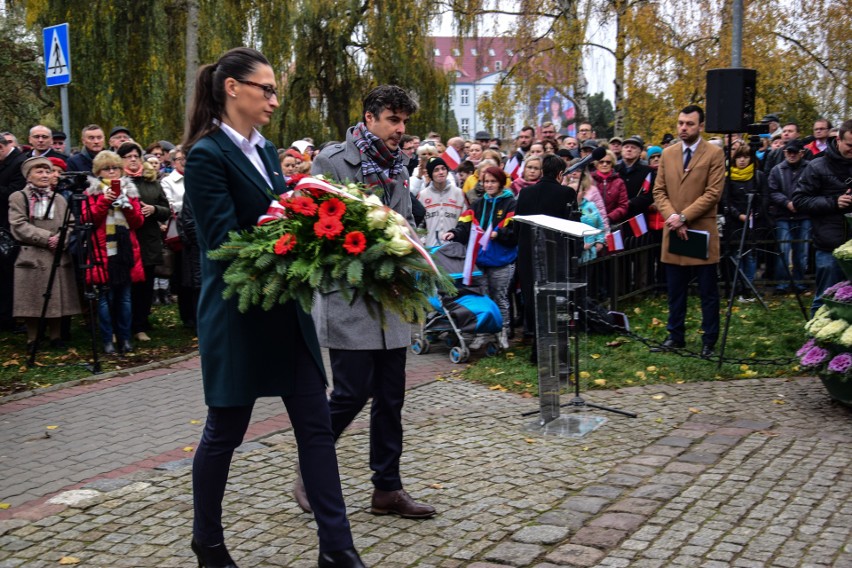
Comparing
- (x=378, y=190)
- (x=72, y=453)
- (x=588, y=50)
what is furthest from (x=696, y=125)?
(x=588, y=50)

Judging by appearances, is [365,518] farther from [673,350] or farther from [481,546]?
[673,350]

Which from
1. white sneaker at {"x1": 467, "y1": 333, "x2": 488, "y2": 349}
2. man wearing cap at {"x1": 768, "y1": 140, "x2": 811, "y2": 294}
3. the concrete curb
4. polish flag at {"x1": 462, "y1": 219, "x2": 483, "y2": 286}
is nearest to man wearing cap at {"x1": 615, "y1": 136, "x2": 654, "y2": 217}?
man wearing cap at {"x1": 768, "y1": 140, "x2": 811, "y2": 294}

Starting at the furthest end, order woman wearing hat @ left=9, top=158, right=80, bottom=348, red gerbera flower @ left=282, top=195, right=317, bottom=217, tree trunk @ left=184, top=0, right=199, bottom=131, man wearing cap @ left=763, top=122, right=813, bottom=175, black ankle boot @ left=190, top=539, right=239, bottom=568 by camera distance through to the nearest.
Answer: tree trunk @ left=184, top=0, right=199, bottom=131 < man wearing cap @ left=763, top=122, right=813, bottom=175 < woman wearing hat @ left=9, top=158, right=80, bottom=348 < black ankle boot @ left=190, top=539, right=239, bottom=568 < red gerbera flower @ left=282, top=195, right=317, bottom=217

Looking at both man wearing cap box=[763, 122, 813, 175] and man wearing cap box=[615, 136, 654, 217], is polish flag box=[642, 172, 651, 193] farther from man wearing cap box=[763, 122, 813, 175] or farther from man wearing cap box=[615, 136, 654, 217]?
man wearing cap box=[763, 122, 813, 175]

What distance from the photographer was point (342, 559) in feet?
13.5

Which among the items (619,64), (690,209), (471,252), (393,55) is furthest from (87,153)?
(393,55)

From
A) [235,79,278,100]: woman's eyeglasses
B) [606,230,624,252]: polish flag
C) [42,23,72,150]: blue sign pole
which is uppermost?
[42,23,72,150]: blue sign pole

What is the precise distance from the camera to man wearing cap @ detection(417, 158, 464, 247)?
35.9ft

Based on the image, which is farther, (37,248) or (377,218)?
(37,248)

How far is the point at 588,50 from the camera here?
25.7 m

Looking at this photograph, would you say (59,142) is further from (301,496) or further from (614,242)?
(301,496)

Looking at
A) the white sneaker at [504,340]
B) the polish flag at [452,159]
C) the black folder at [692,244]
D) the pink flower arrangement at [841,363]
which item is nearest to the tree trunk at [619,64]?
the polish flag at [452,159]

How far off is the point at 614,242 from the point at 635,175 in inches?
59.1

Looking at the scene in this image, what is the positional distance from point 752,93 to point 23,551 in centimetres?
780
